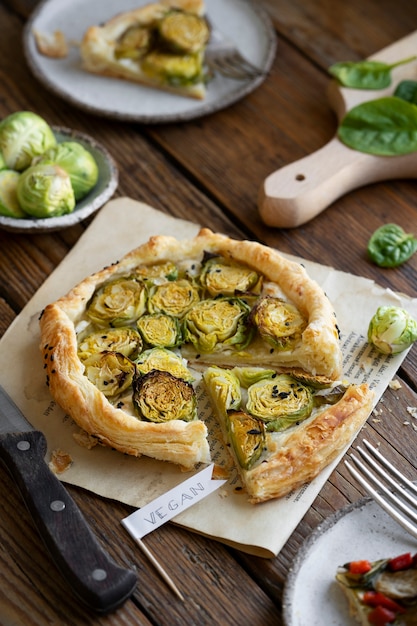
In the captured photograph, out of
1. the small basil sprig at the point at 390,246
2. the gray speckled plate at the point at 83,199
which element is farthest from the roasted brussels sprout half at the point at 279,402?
the gray speckled plate at the point at 83,199

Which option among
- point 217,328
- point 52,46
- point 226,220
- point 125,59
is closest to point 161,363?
point 217,328

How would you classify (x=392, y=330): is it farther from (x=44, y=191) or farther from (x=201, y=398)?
(x=44, y=191)

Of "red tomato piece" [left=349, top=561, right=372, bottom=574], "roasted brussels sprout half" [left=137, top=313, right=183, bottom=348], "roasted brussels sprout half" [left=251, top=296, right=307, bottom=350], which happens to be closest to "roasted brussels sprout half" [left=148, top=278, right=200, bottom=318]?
"roasted brussels sprout half" [left=137, top=313, right=183, bottom=348]

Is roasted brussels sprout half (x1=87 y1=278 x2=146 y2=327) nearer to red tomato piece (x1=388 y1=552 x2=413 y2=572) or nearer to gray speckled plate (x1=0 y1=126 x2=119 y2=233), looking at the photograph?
gray speckled plate (x1=0 y1=126 x2=119 y2=233)

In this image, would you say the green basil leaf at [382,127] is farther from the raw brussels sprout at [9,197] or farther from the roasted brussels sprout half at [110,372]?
the roasted brussels sprout half at [110,372]

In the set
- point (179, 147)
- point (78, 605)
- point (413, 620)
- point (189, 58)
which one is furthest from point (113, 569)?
point (189, 58)

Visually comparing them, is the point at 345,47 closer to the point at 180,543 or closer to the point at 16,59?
the point at 16,59
